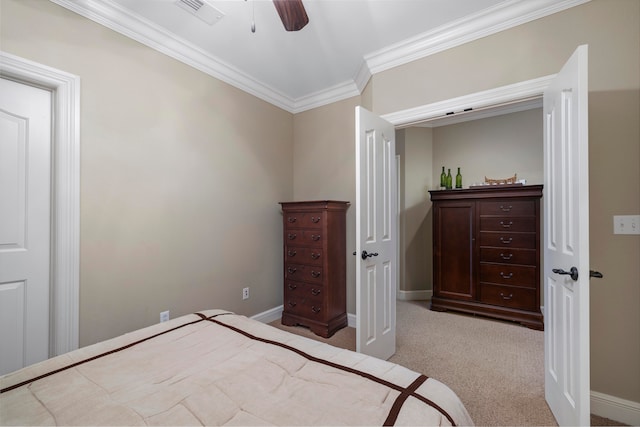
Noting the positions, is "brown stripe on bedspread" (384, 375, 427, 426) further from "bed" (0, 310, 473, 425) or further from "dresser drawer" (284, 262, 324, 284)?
"dresser drawer" (284, 262, 324, 284)

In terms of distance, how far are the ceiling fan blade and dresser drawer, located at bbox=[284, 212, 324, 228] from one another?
1.71m

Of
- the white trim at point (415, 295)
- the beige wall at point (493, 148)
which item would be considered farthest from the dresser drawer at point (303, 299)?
the beige wall at point (493, 148)

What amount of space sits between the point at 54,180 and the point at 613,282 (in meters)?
3.56

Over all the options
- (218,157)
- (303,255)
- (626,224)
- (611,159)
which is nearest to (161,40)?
(218,157)

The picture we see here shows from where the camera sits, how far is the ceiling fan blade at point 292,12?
1.41 m

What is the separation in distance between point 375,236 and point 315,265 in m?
0.87

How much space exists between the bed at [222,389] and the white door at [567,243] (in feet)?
2.90

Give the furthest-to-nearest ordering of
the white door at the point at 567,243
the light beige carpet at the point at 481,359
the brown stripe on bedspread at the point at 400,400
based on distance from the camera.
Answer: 1. the light beige carpet at the point at 481,359
2. the white door at the point at 567,243
3. the brown stripe on bedspread at the point at 400,400

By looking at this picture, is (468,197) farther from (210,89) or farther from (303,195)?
(210,89)

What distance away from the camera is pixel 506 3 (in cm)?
199

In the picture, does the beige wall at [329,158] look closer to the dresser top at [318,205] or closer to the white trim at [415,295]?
the dresser top at [318,205]

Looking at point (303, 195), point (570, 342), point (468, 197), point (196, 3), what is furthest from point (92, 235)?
point (468, 197)

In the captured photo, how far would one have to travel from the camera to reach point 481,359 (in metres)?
2.45

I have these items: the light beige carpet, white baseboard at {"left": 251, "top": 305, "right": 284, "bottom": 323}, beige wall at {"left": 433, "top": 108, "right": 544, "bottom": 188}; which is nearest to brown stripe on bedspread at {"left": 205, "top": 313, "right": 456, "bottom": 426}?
the light beige carpet
